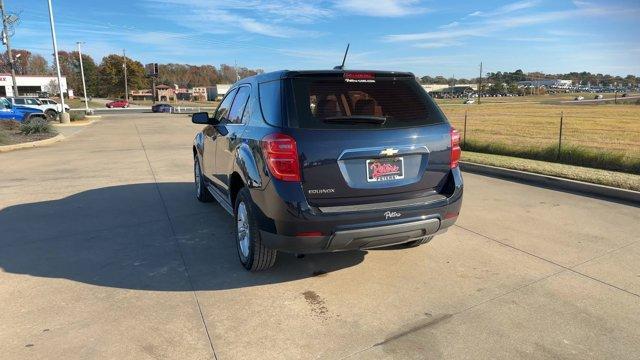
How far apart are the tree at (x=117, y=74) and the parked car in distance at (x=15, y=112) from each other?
8609 centimetres

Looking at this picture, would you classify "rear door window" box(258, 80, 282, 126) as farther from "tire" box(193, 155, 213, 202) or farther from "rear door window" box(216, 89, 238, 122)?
"tire" box(193, 155, 213, 202)

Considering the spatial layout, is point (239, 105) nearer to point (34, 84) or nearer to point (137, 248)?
point (137, 248)

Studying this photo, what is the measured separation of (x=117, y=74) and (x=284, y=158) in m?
117

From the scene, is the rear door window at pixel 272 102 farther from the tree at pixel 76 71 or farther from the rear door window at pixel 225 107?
the tree at pixel 76 71

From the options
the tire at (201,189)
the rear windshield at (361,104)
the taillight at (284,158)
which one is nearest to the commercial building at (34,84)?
the tire at (201,189)

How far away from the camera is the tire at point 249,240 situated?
3.94 meters

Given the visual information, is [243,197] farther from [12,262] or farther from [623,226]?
[623,226]

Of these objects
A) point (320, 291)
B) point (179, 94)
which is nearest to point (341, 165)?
point (320, 291)

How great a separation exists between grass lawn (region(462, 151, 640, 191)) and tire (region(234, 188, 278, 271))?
19.6 feet

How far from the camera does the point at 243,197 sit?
4066 mm

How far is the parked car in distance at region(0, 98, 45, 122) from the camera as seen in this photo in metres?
24.5

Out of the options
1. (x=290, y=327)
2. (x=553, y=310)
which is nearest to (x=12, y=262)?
(x=290, y=327)

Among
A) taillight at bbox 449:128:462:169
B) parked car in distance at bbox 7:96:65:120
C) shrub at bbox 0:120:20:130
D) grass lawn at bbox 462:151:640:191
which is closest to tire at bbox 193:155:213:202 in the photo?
taillight at bbox 449:128:462:169

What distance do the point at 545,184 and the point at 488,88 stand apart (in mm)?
169700
